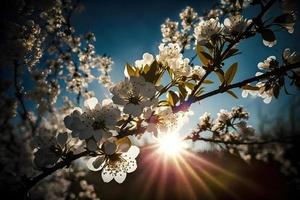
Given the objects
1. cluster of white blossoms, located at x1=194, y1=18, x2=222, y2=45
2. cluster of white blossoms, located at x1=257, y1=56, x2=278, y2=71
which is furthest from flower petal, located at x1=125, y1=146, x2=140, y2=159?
cluster of white blossoms, located at x1=257, y1=56, x2=278, y2=71

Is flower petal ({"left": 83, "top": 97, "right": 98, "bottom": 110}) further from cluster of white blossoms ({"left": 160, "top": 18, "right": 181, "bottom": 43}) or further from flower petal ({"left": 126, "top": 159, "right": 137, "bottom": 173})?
cluster of white blossoms ({"left": 160, "top": 18, "right": 181, "bottom": 43})

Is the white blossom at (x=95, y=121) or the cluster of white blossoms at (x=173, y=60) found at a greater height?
the cluster of white blossoms at (x=173, y=60)

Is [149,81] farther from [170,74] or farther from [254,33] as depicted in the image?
[254,33]

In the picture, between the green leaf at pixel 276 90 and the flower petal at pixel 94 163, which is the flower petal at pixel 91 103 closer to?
the flower petal at pixel 94 163

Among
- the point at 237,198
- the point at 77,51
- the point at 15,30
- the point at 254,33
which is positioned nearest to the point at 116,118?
the point at 254,33

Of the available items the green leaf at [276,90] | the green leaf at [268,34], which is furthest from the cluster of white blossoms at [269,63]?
the green leaf at [268,34]

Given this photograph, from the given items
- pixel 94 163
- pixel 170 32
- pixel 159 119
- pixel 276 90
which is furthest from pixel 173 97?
pixel 170 32
